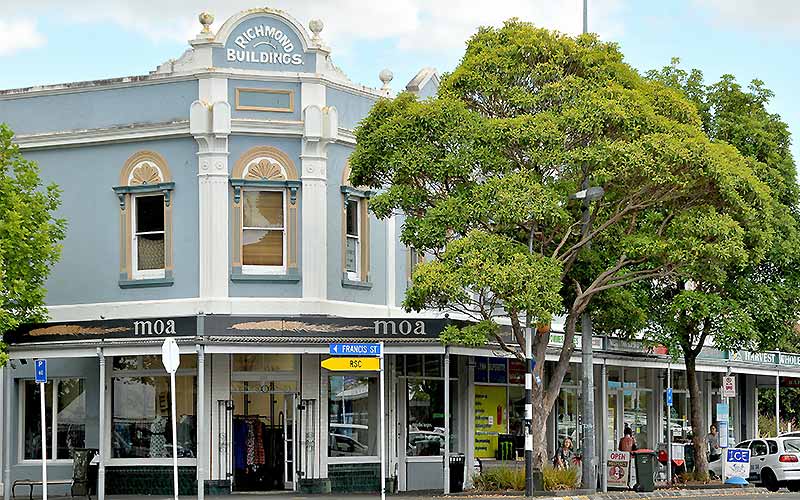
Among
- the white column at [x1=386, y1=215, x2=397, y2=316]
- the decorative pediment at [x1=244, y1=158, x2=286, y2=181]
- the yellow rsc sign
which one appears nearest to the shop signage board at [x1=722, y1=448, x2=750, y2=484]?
the white column at [x1=386, y1=215, x2=397, y2=316]

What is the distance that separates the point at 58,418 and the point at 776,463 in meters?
18.8

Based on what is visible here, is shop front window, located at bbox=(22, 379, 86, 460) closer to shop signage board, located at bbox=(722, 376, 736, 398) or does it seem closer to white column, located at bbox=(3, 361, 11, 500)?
white column, located at bbox=(3, 361, 11, 500)

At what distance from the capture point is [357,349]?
26078 millimetres

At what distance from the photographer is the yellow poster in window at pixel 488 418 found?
117 feet

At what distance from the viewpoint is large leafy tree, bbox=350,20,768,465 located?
94.4 feet

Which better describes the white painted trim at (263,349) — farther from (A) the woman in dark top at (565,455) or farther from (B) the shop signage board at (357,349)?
(A) the woman in dark top at (565,455)

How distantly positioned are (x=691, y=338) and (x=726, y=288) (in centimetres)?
234

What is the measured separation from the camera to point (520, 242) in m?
30.5

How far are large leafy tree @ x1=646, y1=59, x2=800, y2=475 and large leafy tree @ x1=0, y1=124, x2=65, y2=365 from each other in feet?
48.5

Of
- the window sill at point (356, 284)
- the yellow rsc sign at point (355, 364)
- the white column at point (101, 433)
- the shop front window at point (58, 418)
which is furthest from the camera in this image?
the window sill at point (356, 284)

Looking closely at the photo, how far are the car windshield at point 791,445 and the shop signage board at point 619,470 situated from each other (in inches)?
275

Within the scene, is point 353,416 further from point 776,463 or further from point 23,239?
point 776,463

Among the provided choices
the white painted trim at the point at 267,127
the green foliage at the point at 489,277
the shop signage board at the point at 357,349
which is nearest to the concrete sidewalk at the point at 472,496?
the green foliage at the point at 489,277

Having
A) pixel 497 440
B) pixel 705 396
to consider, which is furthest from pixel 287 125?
pixel 705 396
